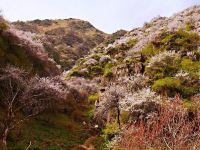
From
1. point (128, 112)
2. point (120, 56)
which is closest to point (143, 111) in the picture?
point (128, 112)

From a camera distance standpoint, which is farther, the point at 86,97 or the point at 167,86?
the point at 86,97

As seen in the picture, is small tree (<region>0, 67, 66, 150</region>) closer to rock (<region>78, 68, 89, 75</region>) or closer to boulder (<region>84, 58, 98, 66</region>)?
rock (<region>78, 68, 89, 75</region>)

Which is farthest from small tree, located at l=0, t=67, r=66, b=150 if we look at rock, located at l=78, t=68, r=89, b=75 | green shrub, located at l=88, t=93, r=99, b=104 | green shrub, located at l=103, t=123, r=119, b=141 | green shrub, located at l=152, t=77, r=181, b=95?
rock, located at l=78, t=68, r=89, b=75

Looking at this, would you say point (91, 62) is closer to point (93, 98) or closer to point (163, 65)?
point (93, 98)

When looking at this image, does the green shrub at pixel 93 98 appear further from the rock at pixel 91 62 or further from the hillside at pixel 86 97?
the rock at pixel 91 62

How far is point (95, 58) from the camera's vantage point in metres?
100

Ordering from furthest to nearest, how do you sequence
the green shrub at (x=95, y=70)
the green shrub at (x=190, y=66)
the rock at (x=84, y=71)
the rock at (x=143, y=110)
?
the rock at (x=84, y=71) < the green shrub at (x=95, y=70) < the green shrub at (x=190, y=66) < the rock at (x=143, y=110)

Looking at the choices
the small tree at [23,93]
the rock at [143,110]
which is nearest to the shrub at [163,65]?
the rock at [143,110]

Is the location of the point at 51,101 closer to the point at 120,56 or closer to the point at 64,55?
the point at 120,56

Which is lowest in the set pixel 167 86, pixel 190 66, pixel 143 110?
pixel 143 110

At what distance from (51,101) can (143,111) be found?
46.3 feet

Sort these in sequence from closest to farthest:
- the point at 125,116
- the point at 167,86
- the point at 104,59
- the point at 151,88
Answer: the point at 125,116, the point at 167,86, the point at 151,88, the point at 104,59

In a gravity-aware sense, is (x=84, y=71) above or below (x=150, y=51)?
below

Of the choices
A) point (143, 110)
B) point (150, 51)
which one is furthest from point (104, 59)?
point (143, 110)
